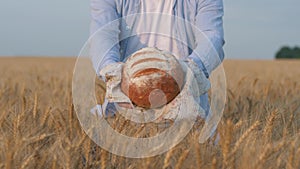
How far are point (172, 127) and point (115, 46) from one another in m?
0.54

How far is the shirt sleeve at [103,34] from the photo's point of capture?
199 centimetres

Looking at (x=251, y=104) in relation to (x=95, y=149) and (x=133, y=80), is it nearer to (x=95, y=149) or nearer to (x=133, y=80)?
(x=133, y=80)

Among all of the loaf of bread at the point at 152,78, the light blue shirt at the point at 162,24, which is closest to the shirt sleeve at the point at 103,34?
the light blue shirt at the point at 162,24

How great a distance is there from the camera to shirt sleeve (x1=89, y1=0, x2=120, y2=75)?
1988 mm

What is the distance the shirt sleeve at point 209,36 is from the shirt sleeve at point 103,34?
0.95 feet

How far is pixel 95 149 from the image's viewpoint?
59.3 inches

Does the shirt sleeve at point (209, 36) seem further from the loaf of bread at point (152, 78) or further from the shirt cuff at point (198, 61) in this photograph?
the loaf of bread at point (152, 78)

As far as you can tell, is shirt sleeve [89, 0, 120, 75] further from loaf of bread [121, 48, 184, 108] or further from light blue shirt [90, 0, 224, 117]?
loaf of bread [121, 48, 184, 108]

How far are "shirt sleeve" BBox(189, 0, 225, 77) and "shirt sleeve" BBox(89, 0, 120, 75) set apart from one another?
0.95 ft

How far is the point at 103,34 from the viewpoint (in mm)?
2068

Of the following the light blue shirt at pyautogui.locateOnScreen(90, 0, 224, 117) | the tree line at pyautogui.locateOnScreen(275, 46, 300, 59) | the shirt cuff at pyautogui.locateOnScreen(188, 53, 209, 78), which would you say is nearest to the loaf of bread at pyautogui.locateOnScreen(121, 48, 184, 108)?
the shirt cuff at pyautogui.locateOnScreen(188, 53, 209, 78)

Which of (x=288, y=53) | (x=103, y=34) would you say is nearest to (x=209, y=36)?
(x=103, y=34)

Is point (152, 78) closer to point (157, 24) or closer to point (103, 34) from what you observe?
point (103, 34)

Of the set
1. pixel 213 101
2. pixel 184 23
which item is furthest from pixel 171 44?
pixel 213 101
